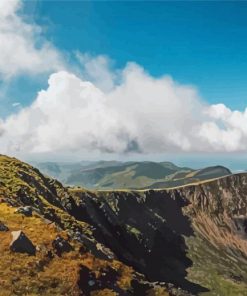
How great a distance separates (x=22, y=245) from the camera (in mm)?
71125

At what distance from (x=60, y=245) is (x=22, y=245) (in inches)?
253

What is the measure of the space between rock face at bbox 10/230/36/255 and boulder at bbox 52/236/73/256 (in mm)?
3736

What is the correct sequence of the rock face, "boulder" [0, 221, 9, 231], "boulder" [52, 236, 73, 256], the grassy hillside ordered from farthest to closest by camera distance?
"boulder" [0, 221, 9, 231], "boulder" [52, 236, 73, 256], the rock face, the grassy hillside

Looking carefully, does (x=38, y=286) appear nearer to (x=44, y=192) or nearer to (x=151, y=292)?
(x=151, y=292)

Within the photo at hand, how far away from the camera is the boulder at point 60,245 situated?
240 feet

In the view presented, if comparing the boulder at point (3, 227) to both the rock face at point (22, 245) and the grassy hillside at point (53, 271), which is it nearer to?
the grassy hillside at point (53, 271)

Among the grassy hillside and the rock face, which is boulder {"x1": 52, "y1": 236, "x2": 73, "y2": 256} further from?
the rock face

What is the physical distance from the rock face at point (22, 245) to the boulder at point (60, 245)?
3.74 m

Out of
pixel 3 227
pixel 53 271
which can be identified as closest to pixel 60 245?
pixel 53 271

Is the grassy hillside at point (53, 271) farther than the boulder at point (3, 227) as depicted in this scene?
No

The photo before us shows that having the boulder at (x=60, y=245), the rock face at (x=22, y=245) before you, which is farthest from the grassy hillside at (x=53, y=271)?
the rock face at (x=22, y=245)

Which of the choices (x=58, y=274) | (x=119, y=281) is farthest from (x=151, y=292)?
(x=58, y=274)

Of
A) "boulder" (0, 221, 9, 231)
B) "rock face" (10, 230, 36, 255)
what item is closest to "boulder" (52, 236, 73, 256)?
"rock face" (10, 230, 36, 255)

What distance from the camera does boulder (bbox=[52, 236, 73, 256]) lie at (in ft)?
240
